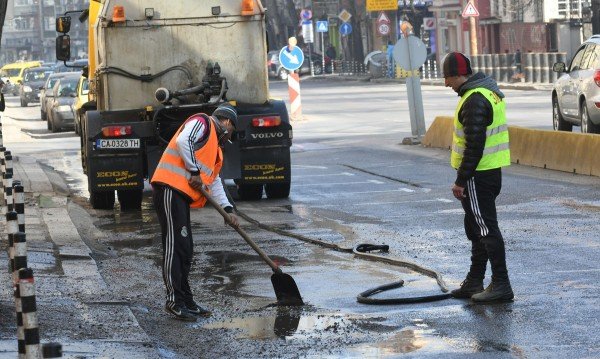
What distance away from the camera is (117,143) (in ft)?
59.6

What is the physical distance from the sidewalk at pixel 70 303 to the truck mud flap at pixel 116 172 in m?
1.47

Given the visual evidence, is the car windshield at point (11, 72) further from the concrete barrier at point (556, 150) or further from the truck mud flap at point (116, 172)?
the truck mud flap at point (116, 172)

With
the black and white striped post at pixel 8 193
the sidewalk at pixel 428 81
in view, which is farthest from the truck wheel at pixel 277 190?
the sidewalk at pixel 428 81

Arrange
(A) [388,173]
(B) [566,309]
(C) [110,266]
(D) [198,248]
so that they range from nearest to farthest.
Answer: (B) [566,309] < (C) [110,266] < (D) [198,248] < (A) [388,173]

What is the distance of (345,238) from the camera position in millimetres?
14562

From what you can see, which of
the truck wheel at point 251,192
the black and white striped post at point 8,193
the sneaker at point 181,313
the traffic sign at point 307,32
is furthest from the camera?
the traffic sign at point 307,32

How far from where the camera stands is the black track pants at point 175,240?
10.4 metres

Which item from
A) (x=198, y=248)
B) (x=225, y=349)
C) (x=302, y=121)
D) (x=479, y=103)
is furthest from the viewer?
(x=302, y=121)

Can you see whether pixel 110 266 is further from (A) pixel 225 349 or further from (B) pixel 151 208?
(B) pixel 151 208

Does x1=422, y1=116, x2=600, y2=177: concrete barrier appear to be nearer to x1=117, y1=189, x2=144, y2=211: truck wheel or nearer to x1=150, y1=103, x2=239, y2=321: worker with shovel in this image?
x1=117, y1=189, x2=144, y2=211: truck wheel

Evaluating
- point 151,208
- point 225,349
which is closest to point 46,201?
point 151,208

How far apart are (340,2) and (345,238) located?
3372 inches

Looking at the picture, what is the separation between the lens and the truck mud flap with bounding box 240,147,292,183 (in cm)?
1869

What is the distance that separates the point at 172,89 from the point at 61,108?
20.9m
